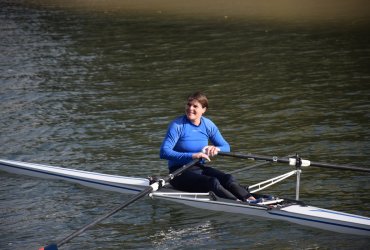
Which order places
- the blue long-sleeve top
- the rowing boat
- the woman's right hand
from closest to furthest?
the rowing boat → the woman's right hand → the blue long-sleeve top

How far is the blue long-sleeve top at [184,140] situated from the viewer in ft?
35.5

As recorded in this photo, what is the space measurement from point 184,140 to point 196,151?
27 centimetres

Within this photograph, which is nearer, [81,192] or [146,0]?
[81,192]

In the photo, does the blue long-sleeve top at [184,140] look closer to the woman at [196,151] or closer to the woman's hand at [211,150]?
the woman at [196,151]

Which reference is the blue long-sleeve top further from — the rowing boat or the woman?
the rowing boat

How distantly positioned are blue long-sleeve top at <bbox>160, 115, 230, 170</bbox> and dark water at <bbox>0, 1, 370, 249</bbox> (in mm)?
945

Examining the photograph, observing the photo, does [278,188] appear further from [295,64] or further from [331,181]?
[295,64]

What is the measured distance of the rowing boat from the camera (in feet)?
32.8

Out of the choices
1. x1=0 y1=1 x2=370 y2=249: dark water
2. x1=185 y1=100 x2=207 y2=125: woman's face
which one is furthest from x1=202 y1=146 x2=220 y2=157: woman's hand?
x1=0 y1=1 x2=370 y2=249: dark water

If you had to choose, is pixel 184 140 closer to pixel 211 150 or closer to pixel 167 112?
pixel 211 150

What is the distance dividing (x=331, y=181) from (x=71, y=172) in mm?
4489

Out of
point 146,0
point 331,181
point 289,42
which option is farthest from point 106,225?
point 146,0

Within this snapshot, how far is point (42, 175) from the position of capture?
1322 centimetres

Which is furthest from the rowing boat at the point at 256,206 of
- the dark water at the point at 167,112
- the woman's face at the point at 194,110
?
the woman's face at the point at 194,110
